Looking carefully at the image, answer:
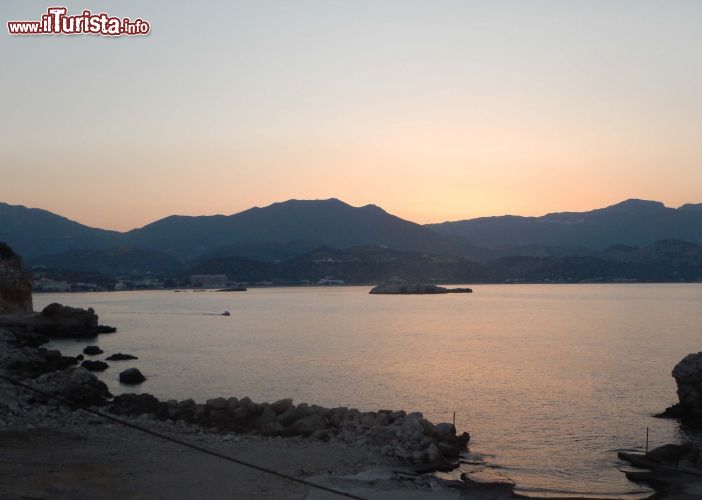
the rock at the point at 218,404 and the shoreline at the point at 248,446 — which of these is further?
the rock at the point at 218,404

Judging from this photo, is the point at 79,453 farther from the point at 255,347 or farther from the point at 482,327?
the point at 482,327

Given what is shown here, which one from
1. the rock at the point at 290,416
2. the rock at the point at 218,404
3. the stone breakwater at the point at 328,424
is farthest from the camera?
the rock at the point at 218,404

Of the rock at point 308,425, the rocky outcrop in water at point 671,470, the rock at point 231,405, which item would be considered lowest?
the rocky outcrop in water at point 671,470

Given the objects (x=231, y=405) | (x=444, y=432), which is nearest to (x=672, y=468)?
(x=444, y=432)

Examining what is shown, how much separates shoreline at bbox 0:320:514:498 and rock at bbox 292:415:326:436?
44mm

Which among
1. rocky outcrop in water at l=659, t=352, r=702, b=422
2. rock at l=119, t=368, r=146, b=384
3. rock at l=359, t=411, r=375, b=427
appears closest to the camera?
rock at l=359, t=411, r=375, b=427

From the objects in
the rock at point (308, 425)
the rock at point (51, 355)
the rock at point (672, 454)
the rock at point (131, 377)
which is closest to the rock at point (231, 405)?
the rock at point (308, 425)

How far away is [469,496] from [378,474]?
2.03 m

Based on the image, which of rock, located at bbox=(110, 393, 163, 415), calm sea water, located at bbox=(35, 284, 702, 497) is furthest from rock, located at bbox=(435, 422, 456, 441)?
rock, located at bbox=(110, 393, 163, 415)

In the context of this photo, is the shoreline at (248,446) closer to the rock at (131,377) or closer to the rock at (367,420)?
the rock at (367,420)

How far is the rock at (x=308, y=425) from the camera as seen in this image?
18266 millimetres

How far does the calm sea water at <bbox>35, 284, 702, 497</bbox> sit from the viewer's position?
19047 millimetres

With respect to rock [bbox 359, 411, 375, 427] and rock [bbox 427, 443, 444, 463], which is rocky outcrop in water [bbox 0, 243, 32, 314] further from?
rock [bbox 427, 443, 444, 463]

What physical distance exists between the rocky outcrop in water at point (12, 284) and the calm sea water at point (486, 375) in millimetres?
8751
